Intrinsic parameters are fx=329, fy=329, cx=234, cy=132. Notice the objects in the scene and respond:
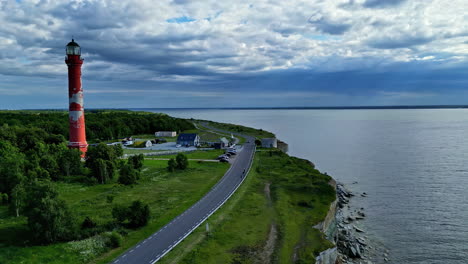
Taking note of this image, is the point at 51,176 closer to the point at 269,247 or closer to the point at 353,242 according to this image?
the point at 269,247

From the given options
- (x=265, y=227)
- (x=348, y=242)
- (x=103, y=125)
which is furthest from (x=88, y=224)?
(x=103, y=125)

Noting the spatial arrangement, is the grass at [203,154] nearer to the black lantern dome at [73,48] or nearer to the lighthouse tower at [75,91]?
the lighthouse tower at [75,91]

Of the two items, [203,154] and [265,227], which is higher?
[203,154]

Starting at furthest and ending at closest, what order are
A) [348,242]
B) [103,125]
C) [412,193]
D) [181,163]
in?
1. [103,125]
2. [181,163]
3. [412,193]
4. [348,242]

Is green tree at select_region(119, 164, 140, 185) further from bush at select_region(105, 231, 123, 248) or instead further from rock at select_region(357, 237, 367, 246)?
rock at select_region(357, 237, 367, 246)

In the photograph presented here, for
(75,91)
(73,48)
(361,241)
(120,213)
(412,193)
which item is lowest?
(361,241)

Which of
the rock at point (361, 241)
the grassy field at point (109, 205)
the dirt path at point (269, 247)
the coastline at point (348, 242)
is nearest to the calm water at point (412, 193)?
the coastline at point (348, 242)

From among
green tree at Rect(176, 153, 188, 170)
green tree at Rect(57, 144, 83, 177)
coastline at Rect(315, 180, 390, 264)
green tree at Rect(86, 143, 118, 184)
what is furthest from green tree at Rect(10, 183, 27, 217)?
coastline at Rect(315, 180, 390, 264)
